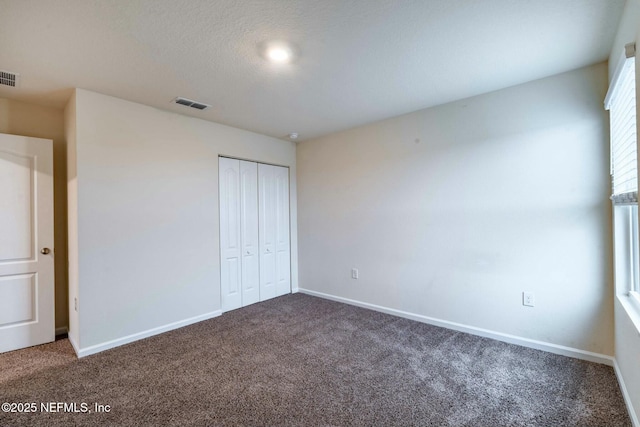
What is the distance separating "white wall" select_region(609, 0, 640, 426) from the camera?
155 centimetres

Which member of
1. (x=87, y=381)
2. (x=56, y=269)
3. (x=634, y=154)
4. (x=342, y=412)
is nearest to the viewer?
(x=634, y=154)

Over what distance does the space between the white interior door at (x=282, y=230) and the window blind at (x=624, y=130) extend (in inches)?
144

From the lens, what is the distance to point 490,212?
2.87m

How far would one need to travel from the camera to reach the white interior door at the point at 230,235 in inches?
148

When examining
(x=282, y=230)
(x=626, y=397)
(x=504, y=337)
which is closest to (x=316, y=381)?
(x=504, y=337)

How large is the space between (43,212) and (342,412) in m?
3.33

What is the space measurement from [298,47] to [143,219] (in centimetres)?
231

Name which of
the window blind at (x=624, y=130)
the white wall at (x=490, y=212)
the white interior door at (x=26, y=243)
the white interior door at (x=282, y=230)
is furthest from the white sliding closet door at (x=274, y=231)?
the window blind at (x=624, y=130)

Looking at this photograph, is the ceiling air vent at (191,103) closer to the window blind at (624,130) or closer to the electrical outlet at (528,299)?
the window blind at (624,130)

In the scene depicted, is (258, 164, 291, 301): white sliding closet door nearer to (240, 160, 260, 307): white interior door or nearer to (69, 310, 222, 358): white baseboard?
(240, 160, 260, 307): white interior door

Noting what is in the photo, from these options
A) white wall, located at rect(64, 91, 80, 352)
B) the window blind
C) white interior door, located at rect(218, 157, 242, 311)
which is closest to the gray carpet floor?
white wall, located at rect(64, 91, 80, 352)

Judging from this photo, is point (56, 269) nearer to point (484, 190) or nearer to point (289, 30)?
point (289, 30)

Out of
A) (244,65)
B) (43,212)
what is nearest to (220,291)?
(43,212)

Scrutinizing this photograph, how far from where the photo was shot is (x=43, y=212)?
2.88 m
